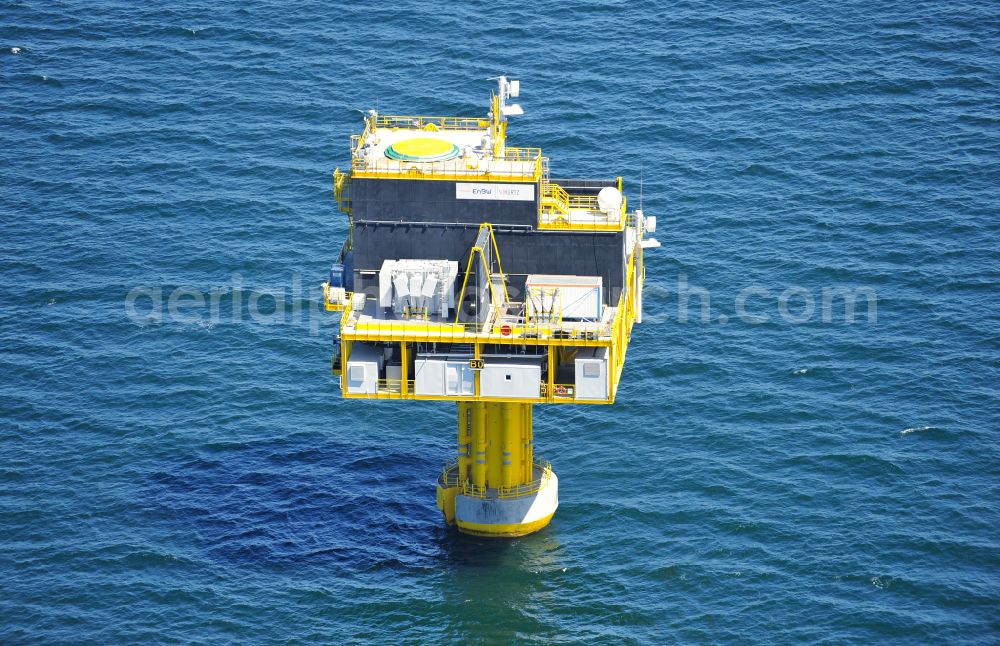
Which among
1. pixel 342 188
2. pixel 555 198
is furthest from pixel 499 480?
pixel 342 188

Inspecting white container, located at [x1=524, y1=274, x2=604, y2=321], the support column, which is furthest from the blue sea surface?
white container, located at [x1=524, y1=274, x2=604, y2=321]

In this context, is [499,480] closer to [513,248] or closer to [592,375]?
[592,375]

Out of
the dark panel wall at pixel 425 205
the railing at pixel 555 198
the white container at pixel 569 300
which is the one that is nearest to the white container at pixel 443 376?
the white container at pixel 569 300

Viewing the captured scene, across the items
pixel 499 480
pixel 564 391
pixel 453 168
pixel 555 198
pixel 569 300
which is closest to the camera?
pixel 564 391

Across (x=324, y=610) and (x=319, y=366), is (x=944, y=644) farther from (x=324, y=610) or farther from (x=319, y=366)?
(x=319, y=366)

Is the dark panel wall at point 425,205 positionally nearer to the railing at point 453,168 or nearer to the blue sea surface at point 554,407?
the railing at point 453,168

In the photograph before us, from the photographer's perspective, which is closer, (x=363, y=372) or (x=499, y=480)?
(x=363, y=372)
